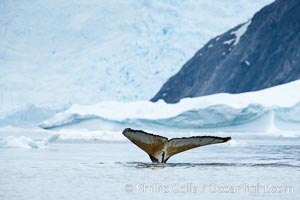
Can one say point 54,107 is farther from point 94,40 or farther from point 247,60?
point 247,60

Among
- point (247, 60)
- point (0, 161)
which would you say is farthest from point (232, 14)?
point (0, 161)

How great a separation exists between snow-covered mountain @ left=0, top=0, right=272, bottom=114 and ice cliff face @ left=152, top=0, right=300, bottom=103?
1989 mm

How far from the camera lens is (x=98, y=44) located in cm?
6100

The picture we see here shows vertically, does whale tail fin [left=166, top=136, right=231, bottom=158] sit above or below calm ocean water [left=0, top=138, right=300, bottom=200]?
above

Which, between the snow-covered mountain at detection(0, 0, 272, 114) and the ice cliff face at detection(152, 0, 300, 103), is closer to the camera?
the snow-covered mountain at detection(0, 0, 272, 114)

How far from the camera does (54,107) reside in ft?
172

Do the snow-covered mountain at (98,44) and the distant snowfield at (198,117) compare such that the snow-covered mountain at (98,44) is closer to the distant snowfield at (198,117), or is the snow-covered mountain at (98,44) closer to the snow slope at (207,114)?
the snow slope at (207,114)

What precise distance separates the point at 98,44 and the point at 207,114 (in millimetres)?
28768

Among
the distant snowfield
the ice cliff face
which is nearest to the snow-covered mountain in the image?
the ice cliff face

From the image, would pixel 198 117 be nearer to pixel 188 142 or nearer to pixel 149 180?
pixel 188 142

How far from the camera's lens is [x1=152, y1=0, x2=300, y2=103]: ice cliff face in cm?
6294

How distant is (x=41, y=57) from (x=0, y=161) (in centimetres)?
4738

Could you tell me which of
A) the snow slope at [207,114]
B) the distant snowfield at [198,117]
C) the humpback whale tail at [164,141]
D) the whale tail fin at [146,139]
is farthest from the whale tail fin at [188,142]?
the snow slope at [207,114]

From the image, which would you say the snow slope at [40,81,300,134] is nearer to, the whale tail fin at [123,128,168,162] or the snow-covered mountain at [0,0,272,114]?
the snow-covered mountain at [0,0,272,114]
